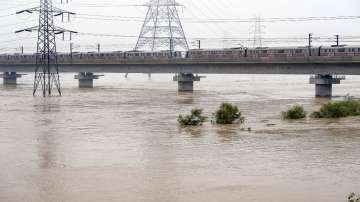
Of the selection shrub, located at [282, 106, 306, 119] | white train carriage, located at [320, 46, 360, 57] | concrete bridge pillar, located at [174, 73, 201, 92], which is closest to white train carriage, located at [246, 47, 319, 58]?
white train carriage, located at [320, 46, 360, 57]

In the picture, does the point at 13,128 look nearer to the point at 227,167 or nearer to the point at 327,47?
the point at 227,167

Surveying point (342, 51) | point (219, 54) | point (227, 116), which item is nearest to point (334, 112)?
point (227, 116)

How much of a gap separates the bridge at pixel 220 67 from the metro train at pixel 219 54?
525 mm

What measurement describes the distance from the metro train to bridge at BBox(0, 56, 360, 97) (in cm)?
53

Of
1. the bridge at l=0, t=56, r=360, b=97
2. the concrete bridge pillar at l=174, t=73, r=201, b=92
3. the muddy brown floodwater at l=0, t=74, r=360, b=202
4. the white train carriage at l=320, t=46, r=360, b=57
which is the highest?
the white train carriage at l=320, t=46, r=360, b=57

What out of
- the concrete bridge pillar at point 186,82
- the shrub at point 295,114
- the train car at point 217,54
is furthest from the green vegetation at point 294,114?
the concrete bridge pillar at point 186,82

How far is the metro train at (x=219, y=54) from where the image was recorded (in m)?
61.1

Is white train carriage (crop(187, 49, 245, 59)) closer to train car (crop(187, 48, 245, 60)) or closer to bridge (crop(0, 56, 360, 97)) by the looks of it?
train car (crop(187, 48, 245, 60))

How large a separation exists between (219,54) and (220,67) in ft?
5.57

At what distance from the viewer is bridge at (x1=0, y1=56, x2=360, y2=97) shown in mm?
59438

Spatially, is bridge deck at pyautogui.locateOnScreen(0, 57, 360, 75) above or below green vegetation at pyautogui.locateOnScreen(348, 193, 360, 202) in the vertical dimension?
above

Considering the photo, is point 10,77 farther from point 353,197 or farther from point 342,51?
point 353,197

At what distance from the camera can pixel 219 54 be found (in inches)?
2844

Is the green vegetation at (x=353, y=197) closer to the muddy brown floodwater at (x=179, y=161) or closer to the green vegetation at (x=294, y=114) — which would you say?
the muddy brown floodwater at (x=179, y=161)
